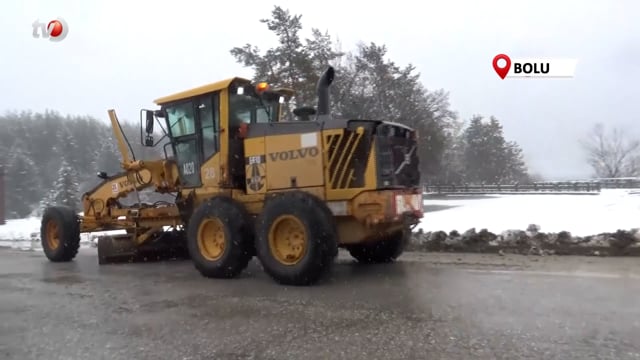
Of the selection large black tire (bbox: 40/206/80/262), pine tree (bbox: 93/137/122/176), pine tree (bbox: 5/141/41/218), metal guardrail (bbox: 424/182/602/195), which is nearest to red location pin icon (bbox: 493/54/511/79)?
large black tire (bbox: 40/206/80/262)

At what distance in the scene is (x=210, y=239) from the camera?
973cm

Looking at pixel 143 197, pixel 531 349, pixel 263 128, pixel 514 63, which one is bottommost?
pixel 531 349

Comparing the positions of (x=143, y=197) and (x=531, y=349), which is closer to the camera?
(x=531, y=349)

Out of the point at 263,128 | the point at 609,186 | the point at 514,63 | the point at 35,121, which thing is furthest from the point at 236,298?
the point at 35,121

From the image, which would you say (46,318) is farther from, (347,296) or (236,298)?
(347,296)

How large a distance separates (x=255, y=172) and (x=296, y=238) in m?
1.42

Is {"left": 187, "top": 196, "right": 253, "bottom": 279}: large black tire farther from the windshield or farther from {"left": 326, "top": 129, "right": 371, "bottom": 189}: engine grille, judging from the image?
{"left": 326, "top": 129, "right": 371, "bottom": 189}: engine grille

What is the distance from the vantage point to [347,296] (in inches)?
299

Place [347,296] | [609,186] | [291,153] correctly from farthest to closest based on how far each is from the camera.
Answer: [609,186], [291,153], [347,296]

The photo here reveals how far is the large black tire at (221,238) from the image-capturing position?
916 centimetres

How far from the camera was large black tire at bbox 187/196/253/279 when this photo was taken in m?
9.16

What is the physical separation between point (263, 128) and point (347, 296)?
3149 millimetres

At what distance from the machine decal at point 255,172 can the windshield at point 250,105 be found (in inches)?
35.4

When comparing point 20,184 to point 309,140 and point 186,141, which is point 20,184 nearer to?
point 186,141
